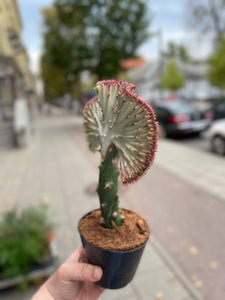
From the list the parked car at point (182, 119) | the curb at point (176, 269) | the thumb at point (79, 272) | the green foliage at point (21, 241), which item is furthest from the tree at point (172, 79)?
Result: the thumb at point (79, 272)

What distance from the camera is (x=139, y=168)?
3.27 ft

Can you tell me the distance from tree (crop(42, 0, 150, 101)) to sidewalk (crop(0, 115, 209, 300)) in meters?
6.16

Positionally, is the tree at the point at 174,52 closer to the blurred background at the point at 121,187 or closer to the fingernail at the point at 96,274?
the blurred background at the point at 121,187

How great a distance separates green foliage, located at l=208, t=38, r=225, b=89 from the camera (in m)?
14.6

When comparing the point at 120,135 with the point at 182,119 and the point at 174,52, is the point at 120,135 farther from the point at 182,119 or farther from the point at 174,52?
the point at 174,52

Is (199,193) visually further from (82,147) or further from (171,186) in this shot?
(82,147)

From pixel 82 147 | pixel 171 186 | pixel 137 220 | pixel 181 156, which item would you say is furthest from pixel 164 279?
pixel 82 147

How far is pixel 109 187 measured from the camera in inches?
41.0

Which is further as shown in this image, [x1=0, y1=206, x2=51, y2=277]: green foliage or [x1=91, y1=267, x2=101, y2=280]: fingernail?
[x1=0, y1=206, x2=51, y2=277]: green foliage

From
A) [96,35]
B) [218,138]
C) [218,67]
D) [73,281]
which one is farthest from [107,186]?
[218,67]

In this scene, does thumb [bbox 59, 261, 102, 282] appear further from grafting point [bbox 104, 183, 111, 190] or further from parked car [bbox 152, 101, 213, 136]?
parked car [bbox 152, 101, 213, 136]

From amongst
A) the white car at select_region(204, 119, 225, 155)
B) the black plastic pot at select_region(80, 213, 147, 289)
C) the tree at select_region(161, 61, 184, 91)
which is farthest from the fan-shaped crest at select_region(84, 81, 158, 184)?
the tree at select_region(161, 61, 184, 91)

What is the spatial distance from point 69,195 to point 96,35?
11.4m

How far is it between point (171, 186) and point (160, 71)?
38.8 meters
